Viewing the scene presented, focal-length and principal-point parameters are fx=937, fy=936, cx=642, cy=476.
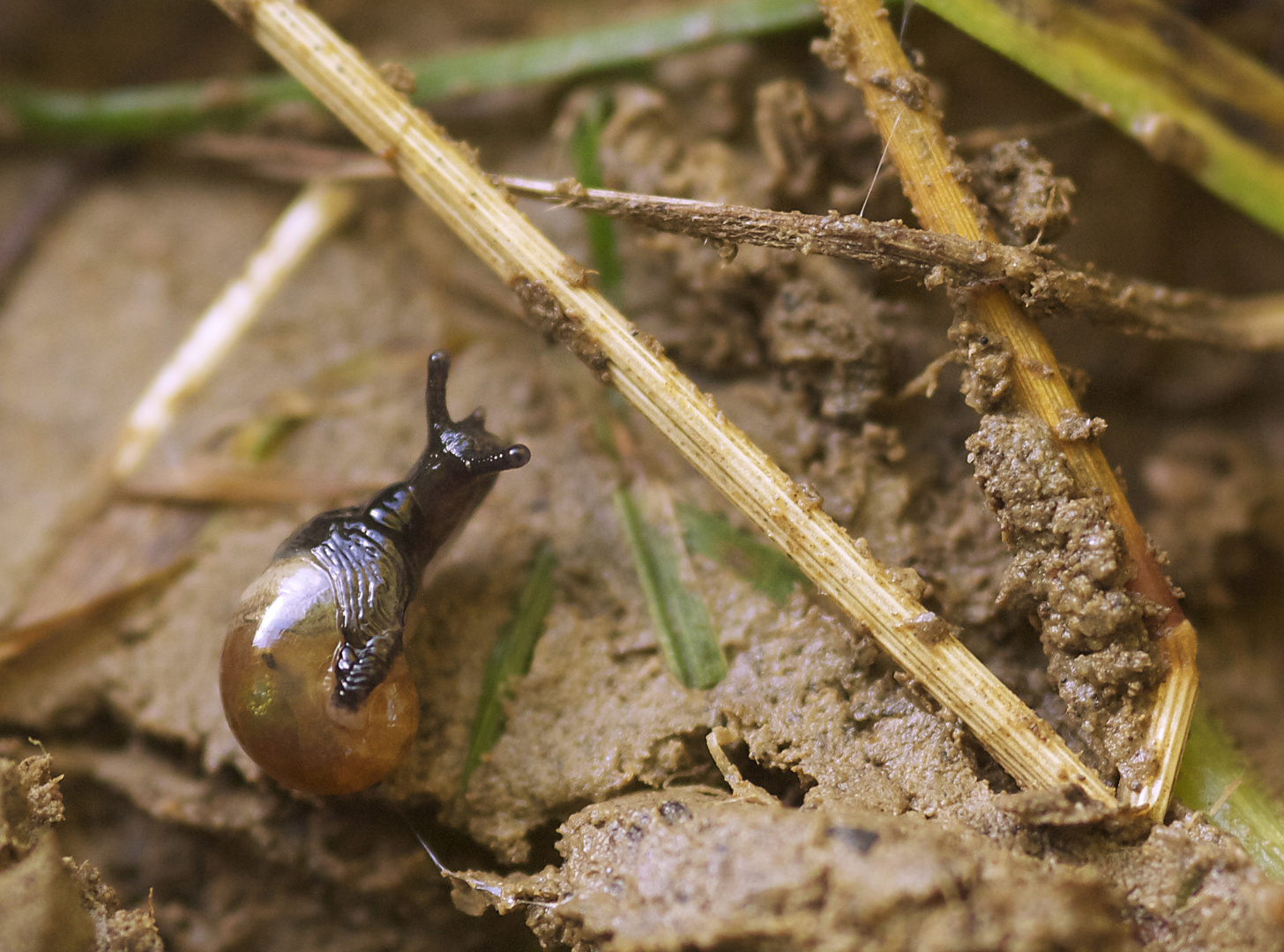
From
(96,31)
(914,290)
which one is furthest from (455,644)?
(96,31)

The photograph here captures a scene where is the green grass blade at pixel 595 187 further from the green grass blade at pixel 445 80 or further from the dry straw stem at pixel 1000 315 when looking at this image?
the dry straw stem at pixel 1000 315

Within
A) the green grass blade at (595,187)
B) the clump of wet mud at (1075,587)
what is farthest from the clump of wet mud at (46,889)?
the clump of wet mud at (1075,587)

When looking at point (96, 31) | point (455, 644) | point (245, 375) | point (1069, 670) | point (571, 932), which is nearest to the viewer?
point (571, 932)

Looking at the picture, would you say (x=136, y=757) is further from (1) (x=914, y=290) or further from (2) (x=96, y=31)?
(2) (x=96, y=31)

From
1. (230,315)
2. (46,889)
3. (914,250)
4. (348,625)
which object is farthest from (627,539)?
(230,315)

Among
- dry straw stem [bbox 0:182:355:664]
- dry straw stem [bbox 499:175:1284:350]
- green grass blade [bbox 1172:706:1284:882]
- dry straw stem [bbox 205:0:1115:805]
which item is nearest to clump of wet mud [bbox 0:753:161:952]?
dry straw stem [bbox 0:182:355:664]

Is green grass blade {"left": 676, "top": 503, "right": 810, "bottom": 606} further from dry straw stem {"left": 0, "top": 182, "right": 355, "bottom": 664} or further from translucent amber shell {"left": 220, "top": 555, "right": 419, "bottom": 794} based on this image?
dry straw stem {"left": 0, "top": 182, "right": 355, "bottom": 664}

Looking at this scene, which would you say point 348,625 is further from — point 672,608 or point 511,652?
point 672,608
